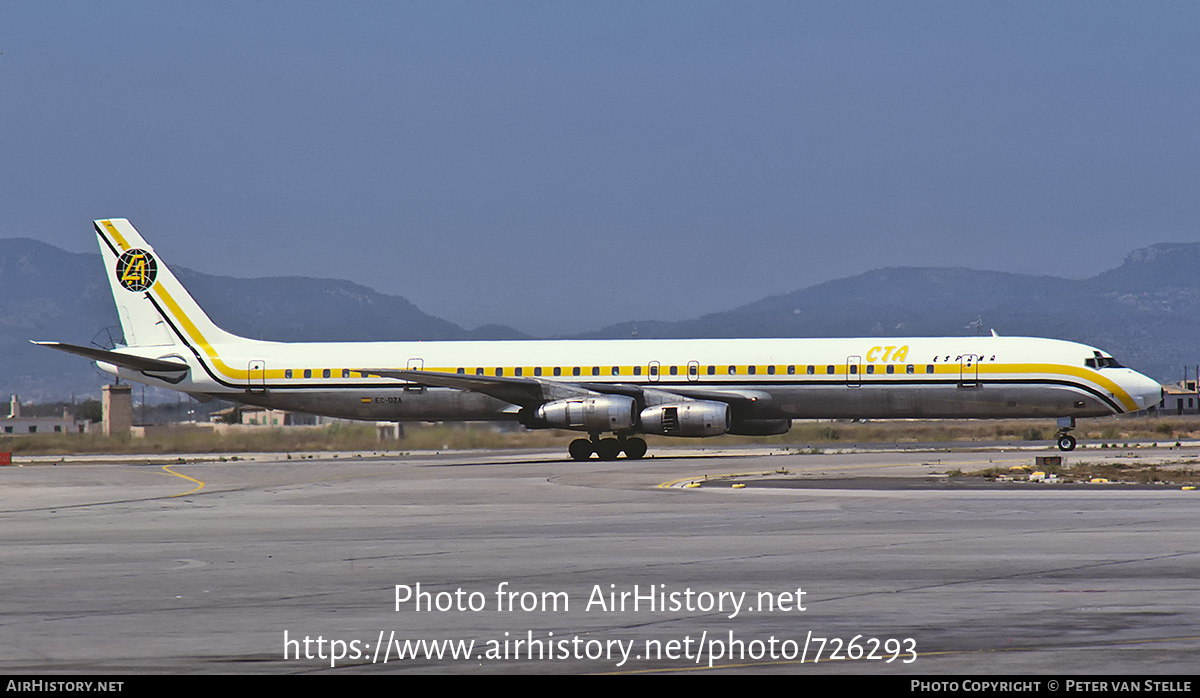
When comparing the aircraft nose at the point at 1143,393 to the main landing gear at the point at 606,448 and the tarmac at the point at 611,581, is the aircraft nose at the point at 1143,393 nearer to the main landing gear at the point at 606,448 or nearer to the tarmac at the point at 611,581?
the main landing gear at the point at 606,448

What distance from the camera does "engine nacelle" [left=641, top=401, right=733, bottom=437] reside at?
43312 mm

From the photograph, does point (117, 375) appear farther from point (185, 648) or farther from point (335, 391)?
point (185, 648)

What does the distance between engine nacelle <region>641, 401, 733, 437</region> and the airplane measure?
0.04 m

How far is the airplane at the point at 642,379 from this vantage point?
44.2 meters

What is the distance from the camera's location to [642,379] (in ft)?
152

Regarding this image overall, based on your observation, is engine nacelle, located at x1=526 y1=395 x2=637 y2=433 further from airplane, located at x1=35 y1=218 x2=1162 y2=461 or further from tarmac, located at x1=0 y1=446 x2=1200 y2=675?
tarmac, located at x1=0 y1=446 x2=1200 y2=675

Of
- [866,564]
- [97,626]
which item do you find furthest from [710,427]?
[97,626]

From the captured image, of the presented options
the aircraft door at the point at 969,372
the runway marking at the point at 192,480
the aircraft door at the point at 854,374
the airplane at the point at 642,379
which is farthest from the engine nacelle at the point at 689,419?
the runway marking at the point at 192,480

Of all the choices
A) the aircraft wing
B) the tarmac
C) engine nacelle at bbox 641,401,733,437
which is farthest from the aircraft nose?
the tarmac

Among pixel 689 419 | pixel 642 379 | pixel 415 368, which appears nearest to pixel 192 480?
pixel 415 368

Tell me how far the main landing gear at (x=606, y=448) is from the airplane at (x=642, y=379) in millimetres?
45

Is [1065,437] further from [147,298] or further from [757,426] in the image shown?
[147,298]

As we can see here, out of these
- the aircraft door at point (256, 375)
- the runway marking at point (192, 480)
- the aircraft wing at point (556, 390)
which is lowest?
the runway marking at point (192, 480)
